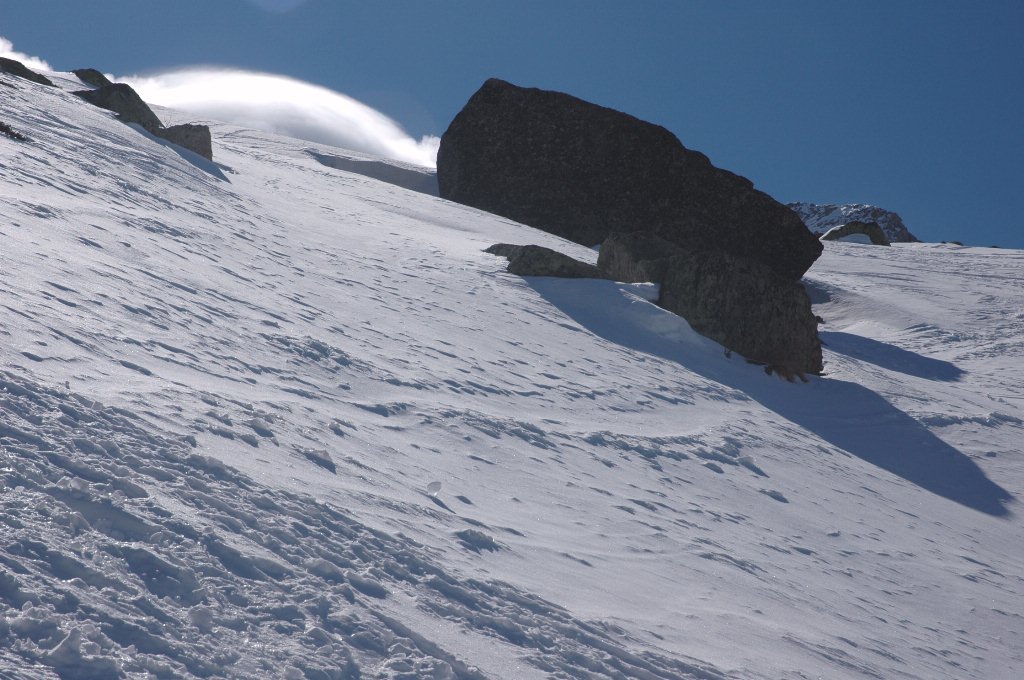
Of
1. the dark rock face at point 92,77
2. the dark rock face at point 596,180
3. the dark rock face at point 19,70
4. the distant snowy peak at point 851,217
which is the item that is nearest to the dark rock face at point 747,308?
the dark rock face at point 596,180

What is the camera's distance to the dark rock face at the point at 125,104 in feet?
43.6

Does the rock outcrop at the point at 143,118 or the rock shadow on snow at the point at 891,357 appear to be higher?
the rock outcrop at the point at 143,118

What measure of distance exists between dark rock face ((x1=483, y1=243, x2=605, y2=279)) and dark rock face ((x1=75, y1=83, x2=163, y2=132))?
6502 mm

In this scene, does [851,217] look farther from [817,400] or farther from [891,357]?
[817,400]

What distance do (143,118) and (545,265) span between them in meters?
7.11

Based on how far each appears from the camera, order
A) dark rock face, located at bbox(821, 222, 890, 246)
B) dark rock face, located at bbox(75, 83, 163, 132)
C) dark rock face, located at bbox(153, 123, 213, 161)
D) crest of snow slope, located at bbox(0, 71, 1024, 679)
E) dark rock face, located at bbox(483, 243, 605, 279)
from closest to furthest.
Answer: crest of snow slope, located at bbox(0, 71, 1024, 679) → dark rock face, located at bbox(483, 243, 605, 279) → dark rock face, located at bbox(153, 123, 213, 161) → dark rock face, located at bbox(75, 83, 163, 132) → dark rock face, located at bbox(821, 222, 890, 246)

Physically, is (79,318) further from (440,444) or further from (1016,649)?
(1016,649)

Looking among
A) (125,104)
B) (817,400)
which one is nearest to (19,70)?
(125,104)

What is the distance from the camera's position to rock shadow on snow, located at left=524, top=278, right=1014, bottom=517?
26.2 feet

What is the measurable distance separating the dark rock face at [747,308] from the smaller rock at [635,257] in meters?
0.24

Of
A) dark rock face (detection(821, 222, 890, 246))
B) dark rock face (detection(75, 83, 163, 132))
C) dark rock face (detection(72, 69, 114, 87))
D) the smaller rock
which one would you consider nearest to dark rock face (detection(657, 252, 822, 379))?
the smaller rock

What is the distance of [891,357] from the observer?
13227 mm

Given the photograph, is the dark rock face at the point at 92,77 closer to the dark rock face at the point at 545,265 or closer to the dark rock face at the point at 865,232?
the dark rock face at the point at 545,265

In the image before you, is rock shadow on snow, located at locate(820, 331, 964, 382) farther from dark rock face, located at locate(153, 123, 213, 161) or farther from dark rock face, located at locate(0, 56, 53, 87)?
dark rock face, located at locate(0, 56, 53, 87)
